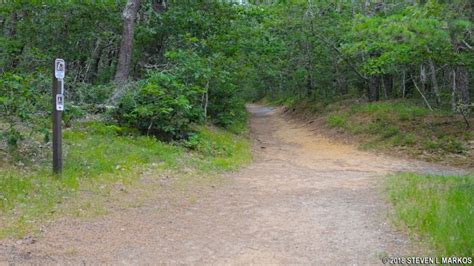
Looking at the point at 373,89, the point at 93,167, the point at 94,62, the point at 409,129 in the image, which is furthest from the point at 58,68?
Result: the point at 373,89

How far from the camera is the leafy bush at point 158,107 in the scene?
11.2 metres

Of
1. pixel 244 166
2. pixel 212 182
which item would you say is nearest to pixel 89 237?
pixel 212 182

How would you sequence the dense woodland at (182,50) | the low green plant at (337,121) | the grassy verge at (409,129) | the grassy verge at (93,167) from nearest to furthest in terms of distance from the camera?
the grassy verge at (93,167), the dense woodland at (182,50), the grassy verge at (409,129), the low green plant at (337,121)

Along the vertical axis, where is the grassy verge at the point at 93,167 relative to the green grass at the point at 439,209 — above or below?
below

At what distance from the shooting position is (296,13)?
2198 cm

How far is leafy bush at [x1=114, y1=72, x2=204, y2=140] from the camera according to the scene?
36.9 ft

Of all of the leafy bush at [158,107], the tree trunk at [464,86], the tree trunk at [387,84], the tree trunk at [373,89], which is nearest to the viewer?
the leafy bush at [158,107]

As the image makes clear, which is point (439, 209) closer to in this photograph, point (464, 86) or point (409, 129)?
point (409, 129)

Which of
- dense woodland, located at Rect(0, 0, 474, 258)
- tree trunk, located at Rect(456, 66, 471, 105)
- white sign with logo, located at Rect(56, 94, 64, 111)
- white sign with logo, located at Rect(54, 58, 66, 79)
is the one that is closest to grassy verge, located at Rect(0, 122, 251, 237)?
dense woodland, located at Rect(0, 0, 474, 258)

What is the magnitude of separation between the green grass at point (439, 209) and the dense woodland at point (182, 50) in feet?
9.70

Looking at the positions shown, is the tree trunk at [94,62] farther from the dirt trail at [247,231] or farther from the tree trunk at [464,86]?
the tree trunk at [464,86]

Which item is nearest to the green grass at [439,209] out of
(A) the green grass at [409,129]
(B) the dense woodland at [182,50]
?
(B) the dense woodland at [182,50]

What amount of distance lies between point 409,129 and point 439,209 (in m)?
9.92

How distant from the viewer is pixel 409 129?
14.9 meters
